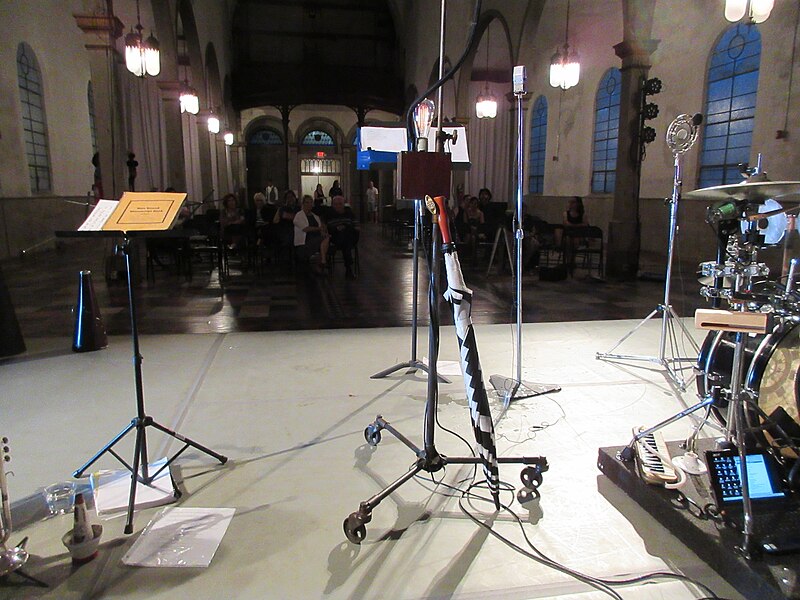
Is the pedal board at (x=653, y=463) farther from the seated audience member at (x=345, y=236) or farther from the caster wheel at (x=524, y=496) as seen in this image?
the seated audience member at (x=345, y=236)

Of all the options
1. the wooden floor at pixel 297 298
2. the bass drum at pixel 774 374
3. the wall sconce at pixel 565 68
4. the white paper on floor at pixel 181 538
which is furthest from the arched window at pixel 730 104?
the white paper on floor at pixel 181 538

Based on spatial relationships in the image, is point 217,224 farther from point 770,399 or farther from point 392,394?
point 770,399

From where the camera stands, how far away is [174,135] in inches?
440

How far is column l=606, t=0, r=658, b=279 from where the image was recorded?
7.36 meters

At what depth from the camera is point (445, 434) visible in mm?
2867

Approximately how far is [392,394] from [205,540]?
1.55 metres

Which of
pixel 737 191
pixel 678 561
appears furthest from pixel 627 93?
pixel 678 561

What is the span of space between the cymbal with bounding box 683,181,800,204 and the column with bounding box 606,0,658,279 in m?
5.88

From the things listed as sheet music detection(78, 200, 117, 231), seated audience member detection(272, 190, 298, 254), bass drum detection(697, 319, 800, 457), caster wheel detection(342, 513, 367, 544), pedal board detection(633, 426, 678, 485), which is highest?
sheet music detection(78, 200, 117, 231)

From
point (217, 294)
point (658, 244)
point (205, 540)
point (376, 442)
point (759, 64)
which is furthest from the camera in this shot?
point (658, 244)

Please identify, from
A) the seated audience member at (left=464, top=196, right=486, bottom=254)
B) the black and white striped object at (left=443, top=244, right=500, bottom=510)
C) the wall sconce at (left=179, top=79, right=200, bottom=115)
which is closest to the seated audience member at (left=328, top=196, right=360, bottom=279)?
the seated audience member at (left=464, top=196, right=486, bottom=254)

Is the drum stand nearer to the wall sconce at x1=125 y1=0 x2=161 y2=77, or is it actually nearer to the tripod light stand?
the tripod light stand

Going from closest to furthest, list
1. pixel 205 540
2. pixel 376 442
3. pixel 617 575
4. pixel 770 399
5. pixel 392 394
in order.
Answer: pixel 617 575, pixel 205 540, pixel 770 399, pixel 376 442, pixel 392 394

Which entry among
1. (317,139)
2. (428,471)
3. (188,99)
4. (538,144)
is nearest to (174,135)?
(188,99)
